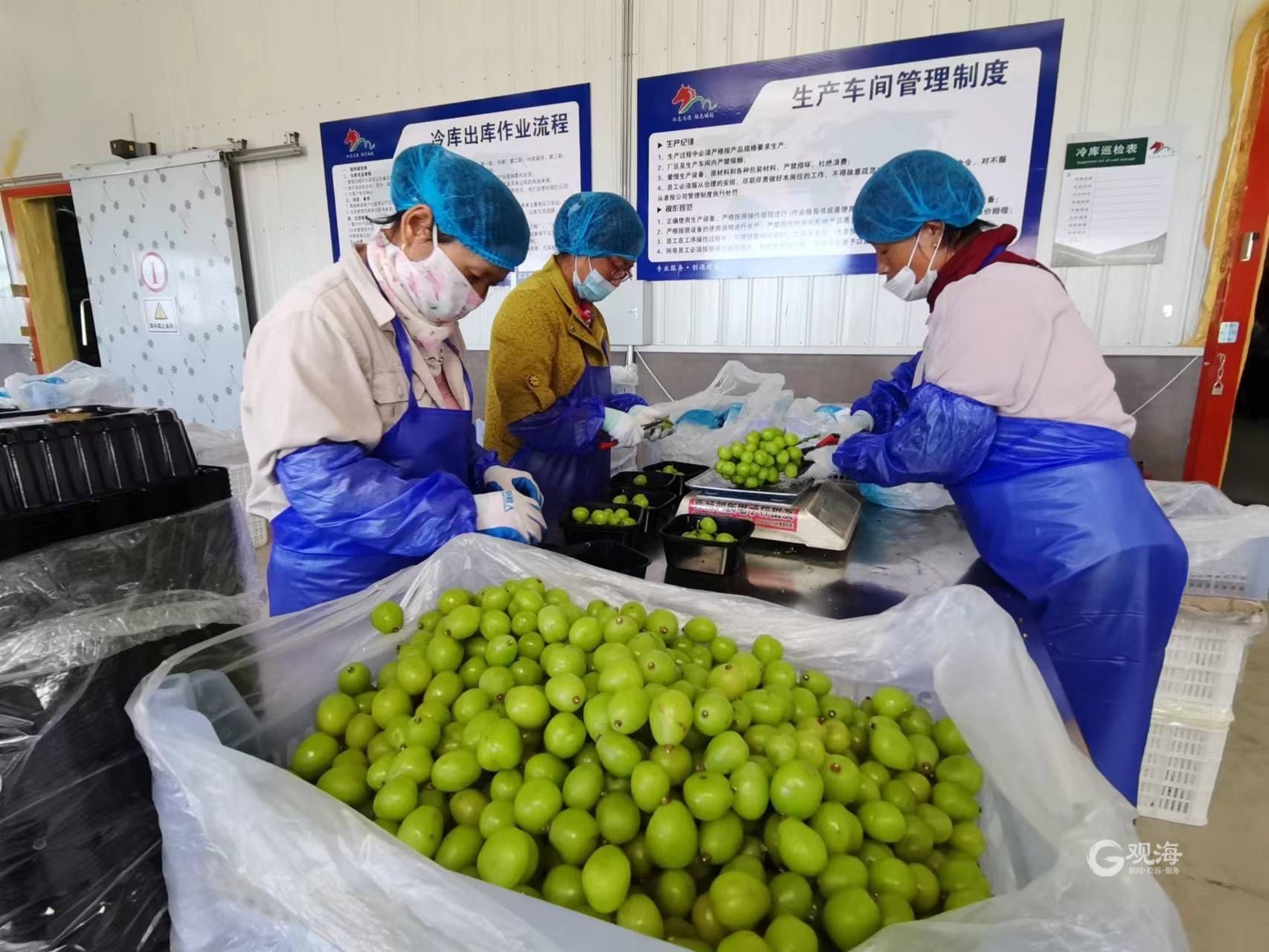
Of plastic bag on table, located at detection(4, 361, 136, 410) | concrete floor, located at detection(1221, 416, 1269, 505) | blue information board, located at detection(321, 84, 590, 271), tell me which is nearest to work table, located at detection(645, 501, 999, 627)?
blue information board, located at detection(321, 84, 590, 271)

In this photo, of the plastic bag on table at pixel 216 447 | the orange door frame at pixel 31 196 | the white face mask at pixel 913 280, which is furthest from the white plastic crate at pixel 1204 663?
the orange door frame at pixel 31 196

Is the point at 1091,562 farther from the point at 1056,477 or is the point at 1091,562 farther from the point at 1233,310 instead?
the point at 1233,310

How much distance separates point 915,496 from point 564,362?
125 centimetres

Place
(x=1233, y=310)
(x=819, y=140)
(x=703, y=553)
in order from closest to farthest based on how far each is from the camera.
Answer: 1. (x=703, y=553)
2. (x=1233, y=310)
3. (x=819, y=140)

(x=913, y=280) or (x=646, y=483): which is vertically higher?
(x=913, y=280)

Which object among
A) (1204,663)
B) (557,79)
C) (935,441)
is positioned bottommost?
(1204,663)

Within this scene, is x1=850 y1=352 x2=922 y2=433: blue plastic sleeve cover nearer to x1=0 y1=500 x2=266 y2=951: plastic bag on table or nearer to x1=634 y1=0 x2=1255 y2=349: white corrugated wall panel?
x1=634 y1=0 x2=1255 y2=349: white corrugated wall panel

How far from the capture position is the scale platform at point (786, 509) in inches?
65.6

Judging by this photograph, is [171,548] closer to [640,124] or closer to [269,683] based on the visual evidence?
[269,683]

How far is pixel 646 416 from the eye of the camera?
2477 millimetres

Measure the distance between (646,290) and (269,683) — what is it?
3.19 metres

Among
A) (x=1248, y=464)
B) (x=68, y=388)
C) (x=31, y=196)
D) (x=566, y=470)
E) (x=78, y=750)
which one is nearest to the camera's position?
(x=78, y=750)

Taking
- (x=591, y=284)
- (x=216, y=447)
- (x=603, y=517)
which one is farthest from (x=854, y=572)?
(x=216, y=447)

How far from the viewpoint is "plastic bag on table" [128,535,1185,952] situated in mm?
579
